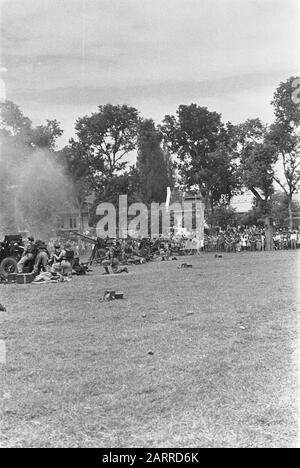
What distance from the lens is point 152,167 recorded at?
37.7m

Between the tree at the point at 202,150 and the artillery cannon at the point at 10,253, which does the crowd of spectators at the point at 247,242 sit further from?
the artillery cannon at the point at 10,253

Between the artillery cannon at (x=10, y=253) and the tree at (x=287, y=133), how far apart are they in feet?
72.8

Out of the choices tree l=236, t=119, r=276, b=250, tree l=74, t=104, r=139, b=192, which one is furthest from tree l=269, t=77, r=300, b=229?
tree l=74, t=104, r=139, b=192

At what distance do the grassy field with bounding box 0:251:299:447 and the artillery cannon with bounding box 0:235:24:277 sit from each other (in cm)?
777

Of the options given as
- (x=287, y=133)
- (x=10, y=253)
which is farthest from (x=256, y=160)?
(x=10, y=253)

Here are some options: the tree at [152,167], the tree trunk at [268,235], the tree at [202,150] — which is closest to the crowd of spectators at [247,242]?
the tree trunk at [268,235]

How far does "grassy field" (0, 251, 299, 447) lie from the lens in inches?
154

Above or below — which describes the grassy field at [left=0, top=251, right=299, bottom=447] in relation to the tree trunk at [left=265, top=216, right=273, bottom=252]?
below

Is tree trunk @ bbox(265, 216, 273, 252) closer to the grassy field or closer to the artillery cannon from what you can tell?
the artillery cannon

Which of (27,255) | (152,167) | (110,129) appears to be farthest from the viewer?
(152,167)

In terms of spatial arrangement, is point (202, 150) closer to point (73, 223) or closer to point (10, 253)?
point (10, 253)

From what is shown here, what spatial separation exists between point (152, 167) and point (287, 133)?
386 inches

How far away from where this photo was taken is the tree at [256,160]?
38750 millimetres
